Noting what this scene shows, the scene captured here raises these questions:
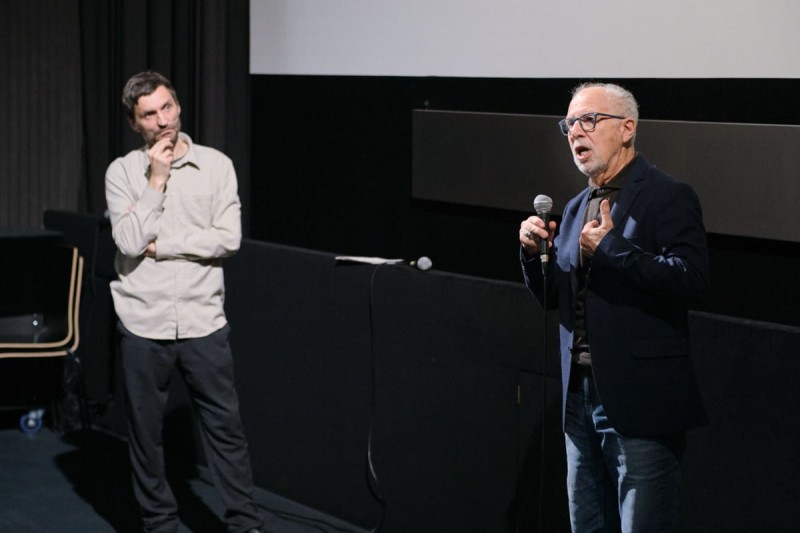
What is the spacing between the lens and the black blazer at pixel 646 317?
2766mm

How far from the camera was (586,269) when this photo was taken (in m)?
2.97

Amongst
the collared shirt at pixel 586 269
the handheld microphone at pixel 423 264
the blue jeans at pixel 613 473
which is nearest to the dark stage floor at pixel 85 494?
the handheld microphone at pixel 423 264

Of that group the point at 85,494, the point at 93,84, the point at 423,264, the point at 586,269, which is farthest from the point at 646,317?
the point at 93,84

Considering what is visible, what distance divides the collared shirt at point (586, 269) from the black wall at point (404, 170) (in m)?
0.72

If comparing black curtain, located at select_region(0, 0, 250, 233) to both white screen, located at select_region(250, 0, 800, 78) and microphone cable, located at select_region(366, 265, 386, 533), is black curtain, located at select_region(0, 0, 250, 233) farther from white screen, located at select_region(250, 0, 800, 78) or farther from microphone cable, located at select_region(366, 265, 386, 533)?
microphone cable, located at select_region(366, 265, 386, 533)

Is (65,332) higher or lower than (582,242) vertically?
lower

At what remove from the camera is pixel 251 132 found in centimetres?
543

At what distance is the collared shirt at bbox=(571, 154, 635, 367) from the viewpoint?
2.90 meters

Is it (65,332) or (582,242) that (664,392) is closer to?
(582,242)

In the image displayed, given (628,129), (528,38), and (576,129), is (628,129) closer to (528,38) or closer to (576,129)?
(576,129)

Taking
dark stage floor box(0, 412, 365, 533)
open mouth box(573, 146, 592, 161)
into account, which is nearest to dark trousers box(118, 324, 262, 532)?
dark stage floor box(0, 412, 365, 533)

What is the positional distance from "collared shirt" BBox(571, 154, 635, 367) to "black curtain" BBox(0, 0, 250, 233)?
104 inches

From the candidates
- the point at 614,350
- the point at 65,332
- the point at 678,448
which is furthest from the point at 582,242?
the point at 65,332

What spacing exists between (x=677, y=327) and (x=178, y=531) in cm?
240
